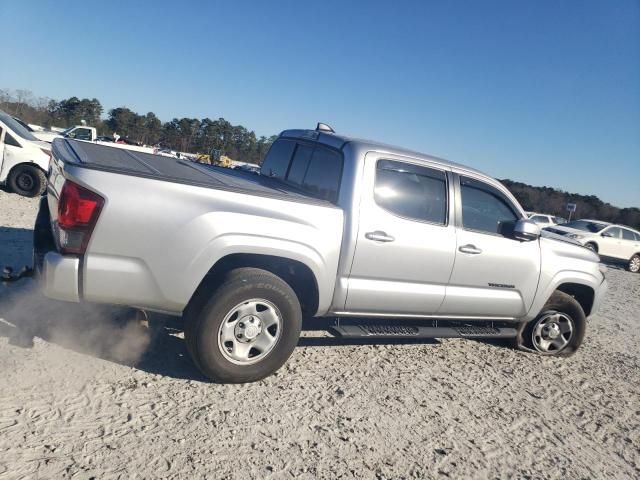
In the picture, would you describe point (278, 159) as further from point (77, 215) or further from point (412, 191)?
point (77, 215)

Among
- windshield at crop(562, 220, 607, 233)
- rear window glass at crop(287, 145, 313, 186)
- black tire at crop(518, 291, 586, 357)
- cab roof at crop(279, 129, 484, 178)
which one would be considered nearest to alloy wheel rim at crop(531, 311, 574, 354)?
black tire at crop(518, 291, 586, 357)

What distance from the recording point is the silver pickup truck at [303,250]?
2.99 metres

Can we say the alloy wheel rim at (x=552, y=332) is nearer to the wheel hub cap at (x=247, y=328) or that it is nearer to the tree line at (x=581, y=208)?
the wheel hub cap at (x=247, y=328)

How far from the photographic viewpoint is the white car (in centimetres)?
1833

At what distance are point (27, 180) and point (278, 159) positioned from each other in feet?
23.9

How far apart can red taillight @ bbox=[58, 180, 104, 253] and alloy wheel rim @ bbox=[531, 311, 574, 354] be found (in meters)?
4.62

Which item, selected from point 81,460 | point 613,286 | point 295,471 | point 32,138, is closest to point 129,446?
point 81,460

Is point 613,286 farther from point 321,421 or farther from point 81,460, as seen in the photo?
point 81,460

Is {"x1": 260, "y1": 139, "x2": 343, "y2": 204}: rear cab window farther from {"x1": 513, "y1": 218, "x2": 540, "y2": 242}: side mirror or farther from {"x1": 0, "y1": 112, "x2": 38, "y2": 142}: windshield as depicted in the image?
{"x1": 0, "y1": 112, "x2": 38, "y2": 142}: windshield

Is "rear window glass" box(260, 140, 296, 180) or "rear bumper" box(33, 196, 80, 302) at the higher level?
"rear window glass" box(260, 140, 296, 180)

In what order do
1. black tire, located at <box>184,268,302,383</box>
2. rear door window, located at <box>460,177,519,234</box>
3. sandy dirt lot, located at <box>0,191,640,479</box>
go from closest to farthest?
1. sandy dirt lot, located at <box>0,191,640,479</box>
2. black tire, located at <box>184,268,302,383</box>
3. rear door window, located at <box>460,177,519,234</box>

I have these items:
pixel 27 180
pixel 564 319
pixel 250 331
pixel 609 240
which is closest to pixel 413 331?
pixel 250 331

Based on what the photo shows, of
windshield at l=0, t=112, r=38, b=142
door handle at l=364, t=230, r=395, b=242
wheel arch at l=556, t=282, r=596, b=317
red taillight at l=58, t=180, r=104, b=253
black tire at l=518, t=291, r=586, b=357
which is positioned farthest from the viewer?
windshield at l=0, t=112, r=38, b=142

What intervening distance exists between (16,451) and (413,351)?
11.5 ft
